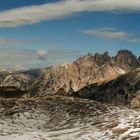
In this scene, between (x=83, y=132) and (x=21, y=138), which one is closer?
(x=21, y=138)

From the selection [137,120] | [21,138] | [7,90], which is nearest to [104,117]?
[137,120]

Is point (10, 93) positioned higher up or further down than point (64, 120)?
higher up

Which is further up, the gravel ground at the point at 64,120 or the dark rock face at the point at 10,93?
the dark rock face at the point at 10,93

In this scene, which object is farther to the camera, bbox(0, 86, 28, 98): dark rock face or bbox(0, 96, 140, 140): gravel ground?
bbox(0, 86, 28, 98): dark rock face

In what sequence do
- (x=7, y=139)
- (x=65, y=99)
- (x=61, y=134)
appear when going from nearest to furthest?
(x=7, y=139), (x=61, y=134), (x=65, y=99)

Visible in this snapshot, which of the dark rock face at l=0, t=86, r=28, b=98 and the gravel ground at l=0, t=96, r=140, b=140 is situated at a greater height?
the dark rock face at l=0, t=86, r=28, b=98

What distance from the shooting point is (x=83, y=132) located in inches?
1708

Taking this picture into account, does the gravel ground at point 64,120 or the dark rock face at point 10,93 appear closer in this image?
the gravel ground at point 64,120

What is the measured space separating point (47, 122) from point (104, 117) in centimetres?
762

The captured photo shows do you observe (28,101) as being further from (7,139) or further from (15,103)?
(7,139)

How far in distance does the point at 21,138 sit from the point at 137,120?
14.2 metres

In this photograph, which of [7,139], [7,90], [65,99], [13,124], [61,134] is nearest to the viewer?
[7,139]

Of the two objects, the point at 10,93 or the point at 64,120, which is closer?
the point at 64,120

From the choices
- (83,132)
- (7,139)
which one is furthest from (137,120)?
(7,139)
